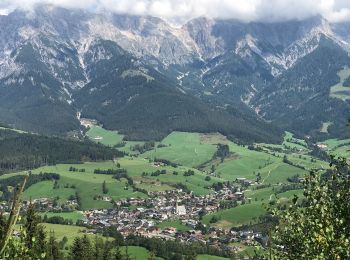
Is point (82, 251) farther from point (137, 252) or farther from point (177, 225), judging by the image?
point (177, 225)

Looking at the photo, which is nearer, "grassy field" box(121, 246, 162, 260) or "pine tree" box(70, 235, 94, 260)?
"pine tree" box(70, 235, 94, 260)

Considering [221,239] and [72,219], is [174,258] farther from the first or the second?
[72,219]

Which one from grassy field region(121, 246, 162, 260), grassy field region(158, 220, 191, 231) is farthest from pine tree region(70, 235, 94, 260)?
grassy field region(158, 220, 191, 231)

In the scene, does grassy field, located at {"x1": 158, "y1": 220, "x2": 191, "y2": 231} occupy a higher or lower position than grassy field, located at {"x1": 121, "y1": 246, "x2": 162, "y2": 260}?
higher

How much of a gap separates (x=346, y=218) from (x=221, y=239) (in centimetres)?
15827

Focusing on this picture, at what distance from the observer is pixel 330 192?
21.1 m

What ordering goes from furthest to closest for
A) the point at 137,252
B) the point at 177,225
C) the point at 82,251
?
1. the point at 177,225
2. the point at 137,252
3. the point at 82,251

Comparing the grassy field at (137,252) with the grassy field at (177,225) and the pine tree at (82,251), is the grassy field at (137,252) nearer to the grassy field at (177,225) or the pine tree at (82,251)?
the grassy field at (177,225)

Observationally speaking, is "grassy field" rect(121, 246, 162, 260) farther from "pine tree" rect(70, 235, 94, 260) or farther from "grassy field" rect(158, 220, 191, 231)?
"pine tree" rect(70, 235, 94, 260)

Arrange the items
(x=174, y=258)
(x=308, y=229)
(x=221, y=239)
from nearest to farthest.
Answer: (x=308, y=229), (x=174, y=258), (x=221, y=239)

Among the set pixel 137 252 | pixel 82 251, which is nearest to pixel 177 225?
pixel 137 252

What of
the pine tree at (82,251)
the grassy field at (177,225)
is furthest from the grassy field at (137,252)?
the pine tree at (82,251)

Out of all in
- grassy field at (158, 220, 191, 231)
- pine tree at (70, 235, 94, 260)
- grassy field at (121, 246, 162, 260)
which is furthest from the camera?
grassy field at (158, 220, 191, 231)

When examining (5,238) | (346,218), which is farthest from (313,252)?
(5,238)
